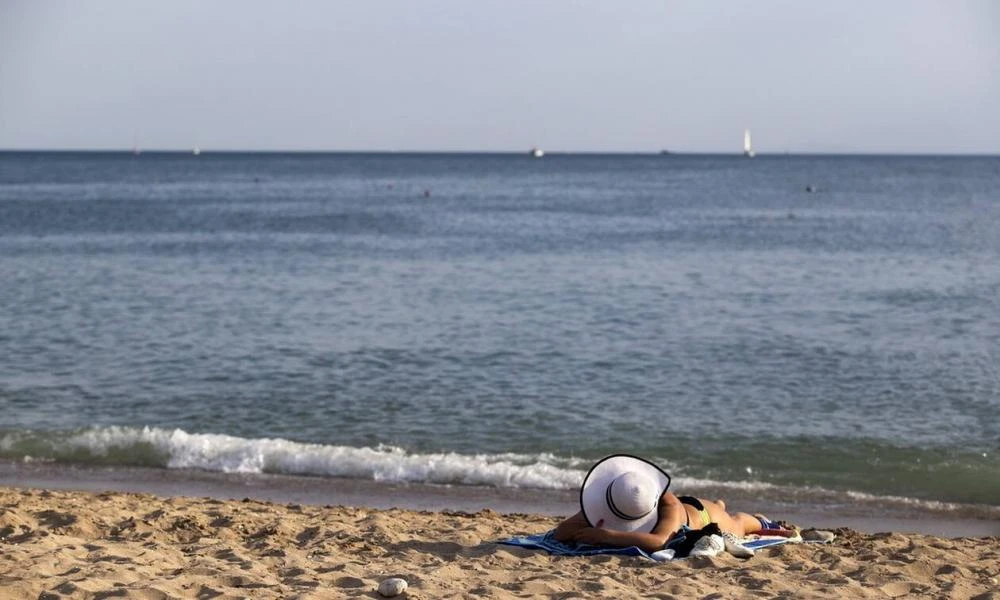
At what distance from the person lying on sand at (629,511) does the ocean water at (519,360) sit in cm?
385

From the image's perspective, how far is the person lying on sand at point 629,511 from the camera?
752 cm

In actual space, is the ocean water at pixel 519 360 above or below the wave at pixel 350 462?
above

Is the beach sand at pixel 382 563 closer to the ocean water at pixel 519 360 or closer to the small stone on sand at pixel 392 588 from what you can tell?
the small stone on sand at pixel 392 588

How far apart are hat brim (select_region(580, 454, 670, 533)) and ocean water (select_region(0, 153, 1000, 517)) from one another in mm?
4002

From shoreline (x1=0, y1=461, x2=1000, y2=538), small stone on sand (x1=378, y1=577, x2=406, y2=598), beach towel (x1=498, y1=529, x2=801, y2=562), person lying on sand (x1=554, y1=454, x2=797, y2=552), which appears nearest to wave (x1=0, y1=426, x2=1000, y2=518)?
shoreline (x1=0, y1=461, x2=1000, y2=538)

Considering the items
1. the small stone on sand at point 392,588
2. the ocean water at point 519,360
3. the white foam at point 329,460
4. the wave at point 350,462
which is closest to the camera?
the small stone on sand at point 392,588

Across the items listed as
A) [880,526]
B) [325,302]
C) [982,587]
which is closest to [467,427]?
[880,526]

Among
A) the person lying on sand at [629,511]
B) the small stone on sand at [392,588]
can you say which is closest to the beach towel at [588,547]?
the person lying on sand at [629,511]

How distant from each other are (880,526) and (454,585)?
495 cm

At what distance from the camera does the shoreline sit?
10.5 metres

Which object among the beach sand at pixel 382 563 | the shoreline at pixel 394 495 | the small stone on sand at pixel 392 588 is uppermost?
the small stone on sand at pixel 392 588

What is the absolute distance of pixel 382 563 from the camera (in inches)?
302

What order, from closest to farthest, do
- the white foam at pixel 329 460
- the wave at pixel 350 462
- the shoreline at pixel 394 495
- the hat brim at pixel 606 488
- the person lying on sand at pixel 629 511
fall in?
the person lying on sand at pixel 629 511, the hat brim at pixel 606 488, the shoreline at pixel 394 495, the wave at pixel 350 462, the white foam at pixel 329 460

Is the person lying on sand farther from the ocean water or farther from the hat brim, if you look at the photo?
the ocean water
